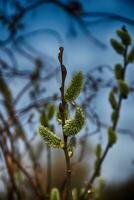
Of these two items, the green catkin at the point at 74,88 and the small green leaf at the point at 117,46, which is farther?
the small green leaf at the point at 117,46

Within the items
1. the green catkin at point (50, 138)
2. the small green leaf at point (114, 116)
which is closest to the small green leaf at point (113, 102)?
the small green leaf at point (114, 116)

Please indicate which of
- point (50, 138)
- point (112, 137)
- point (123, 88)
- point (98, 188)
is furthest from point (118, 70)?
point (50, 138)

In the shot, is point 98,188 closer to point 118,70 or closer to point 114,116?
point 114,116

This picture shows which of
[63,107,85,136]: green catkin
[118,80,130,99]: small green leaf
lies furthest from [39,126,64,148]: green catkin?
[118,80,130,99]: small green leaf

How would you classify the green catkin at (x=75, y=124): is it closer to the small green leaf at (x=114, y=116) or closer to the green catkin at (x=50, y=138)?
the green catkin at (x=50, y=138)

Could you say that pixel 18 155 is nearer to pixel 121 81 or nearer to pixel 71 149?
pixel 121 81
